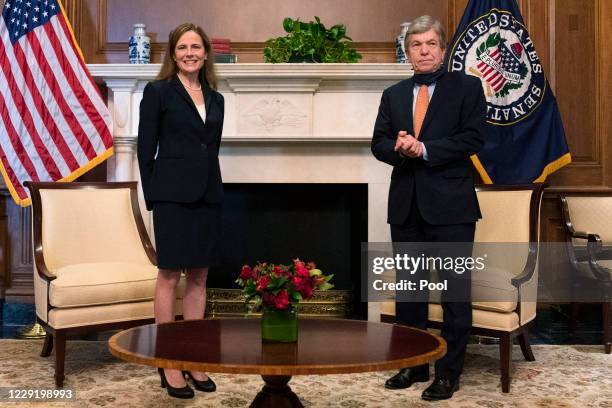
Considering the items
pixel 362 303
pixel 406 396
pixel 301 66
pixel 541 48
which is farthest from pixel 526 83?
pixel 406 396

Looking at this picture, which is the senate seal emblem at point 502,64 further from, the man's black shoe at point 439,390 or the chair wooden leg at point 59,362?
the chair wooden leg at point 59,362

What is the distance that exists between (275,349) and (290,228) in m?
2.98

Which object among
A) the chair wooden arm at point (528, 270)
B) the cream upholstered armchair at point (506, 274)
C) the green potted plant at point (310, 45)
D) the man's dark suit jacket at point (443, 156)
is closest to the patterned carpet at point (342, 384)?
the cream upholstered armchair at point (506, 274)

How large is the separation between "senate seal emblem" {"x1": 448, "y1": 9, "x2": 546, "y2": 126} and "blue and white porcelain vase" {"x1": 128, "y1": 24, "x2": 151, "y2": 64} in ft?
6.91

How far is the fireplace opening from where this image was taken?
5.24m

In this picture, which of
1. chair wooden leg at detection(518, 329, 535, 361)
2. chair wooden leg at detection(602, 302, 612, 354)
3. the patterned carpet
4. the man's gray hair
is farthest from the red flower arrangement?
chair wooden leg at detection(602, 302, 612, 354)

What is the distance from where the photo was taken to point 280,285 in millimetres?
2377

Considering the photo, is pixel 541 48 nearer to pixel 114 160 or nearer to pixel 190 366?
pixel 114 160

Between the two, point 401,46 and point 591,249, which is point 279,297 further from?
point 401,46

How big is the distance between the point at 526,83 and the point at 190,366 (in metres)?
3.64

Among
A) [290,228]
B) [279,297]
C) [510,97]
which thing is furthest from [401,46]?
[279,297]

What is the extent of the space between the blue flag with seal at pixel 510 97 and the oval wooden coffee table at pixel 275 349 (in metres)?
2.49

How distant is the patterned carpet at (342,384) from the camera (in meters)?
3.13

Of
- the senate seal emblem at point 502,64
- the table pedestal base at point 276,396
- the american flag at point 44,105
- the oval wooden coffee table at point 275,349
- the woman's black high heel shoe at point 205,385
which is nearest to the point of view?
the oval wooden coffee table at point 275,349
